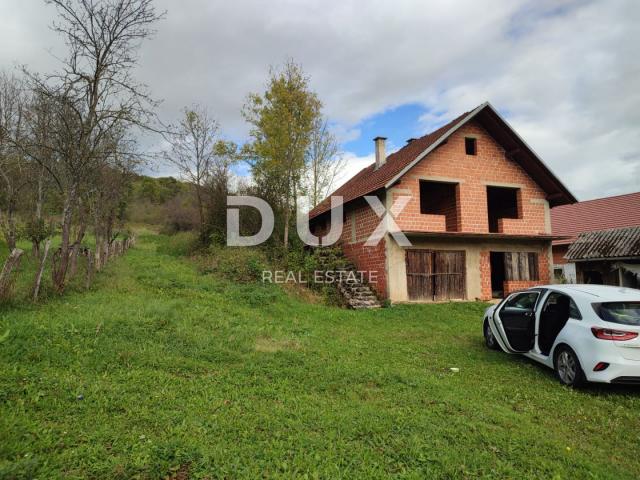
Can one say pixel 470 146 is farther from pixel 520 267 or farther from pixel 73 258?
pixel 73 258

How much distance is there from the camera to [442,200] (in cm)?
1659

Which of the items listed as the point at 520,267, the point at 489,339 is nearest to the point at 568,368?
the point at 489,339

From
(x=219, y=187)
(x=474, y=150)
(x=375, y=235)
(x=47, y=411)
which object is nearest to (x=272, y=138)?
(x=219, y=187)

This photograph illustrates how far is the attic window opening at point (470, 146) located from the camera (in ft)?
50.7

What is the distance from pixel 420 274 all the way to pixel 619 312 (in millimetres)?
8594

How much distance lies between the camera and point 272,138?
17328 mm

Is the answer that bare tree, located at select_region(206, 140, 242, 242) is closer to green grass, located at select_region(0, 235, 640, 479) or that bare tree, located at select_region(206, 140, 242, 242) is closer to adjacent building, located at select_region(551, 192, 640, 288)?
green grass, located at select_region(0, 235, 640, 479)

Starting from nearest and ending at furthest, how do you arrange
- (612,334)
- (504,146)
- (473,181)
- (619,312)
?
(612,334)
(619,312)
(473,181)
(504,146)

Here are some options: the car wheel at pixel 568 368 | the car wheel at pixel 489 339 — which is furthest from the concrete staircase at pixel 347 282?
the car wheel at pixel 568 368

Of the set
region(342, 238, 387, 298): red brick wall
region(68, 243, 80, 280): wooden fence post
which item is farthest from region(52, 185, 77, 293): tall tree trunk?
region(342, 238, 387, 298): red brick wall

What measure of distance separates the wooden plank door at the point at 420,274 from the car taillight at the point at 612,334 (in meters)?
8.54

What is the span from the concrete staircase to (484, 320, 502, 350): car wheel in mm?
4780

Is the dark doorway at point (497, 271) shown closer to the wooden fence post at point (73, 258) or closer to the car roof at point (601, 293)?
the car roof at point (601, 293)

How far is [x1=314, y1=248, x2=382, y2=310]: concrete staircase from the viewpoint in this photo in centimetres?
1333
